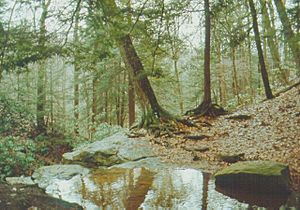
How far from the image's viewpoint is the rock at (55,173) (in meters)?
8.04

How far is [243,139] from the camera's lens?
9.75 m

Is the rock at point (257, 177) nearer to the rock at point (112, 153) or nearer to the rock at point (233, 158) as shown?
the rock at point (233, 158)

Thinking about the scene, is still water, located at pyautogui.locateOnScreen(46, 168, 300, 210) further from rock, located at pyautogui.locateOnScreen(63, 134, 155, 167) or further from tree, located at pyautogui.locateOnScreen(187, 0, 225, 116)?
tree, located at pyautogui.locateOnScreen(187, 0, 225, 116)

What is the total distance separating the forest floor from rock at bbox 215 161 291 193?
0.43m

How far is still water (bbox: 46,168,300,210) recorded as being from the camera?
5371 millimetres

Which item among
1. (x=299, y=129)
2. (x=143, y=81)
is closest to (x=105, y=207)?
(x=299, y=129)

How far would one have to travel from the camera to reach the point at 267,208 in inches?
204

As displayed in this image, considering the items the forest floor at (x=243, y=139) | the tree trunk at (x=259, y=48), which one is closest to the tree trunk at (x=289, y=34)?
the tree trunk at (x=259, y=48)

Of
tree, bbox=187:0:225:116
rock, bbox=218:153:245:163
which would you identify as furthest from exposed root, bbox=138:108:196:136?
rock, bbox=218:153:245:163

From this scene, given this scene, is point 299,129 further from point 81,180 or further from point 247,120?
point 81,180

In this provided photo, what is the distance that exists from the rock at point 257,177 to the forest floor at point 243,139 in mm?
435

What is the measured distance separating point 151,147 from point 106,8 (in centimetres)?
461

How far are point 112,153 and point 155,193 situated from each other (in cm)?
401

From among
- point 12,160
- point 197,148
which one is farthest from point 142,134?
point 12,160
